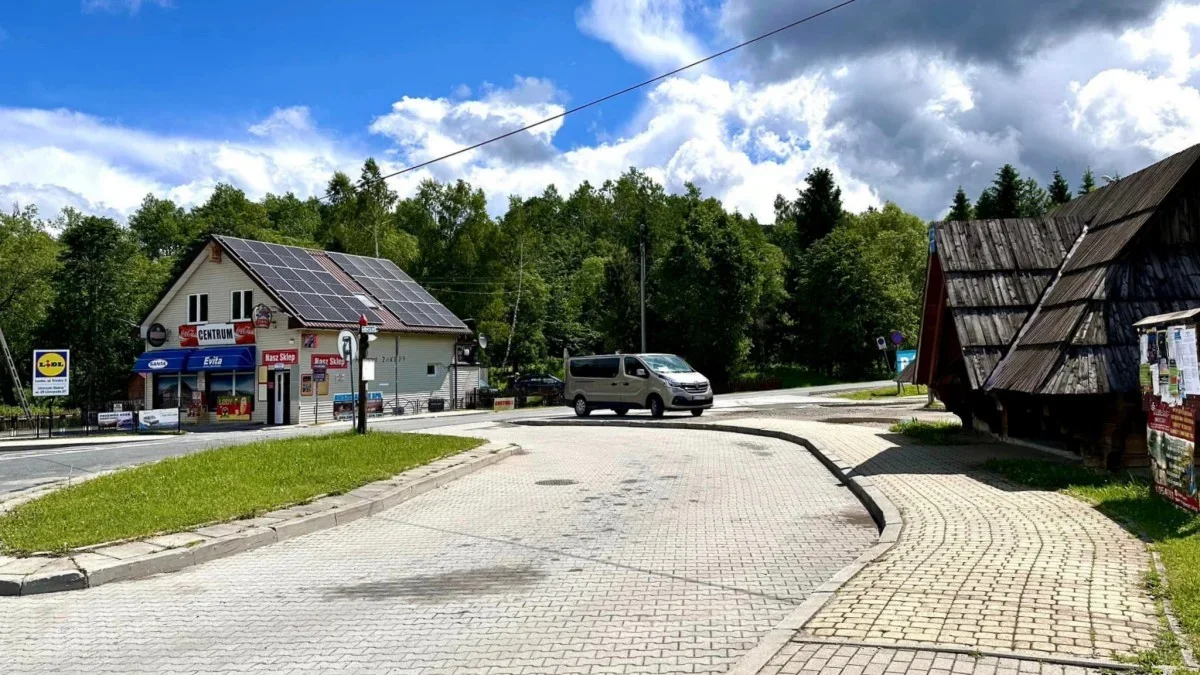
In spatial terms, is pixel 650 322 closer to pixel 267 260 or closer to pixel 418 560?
pixel 267 260

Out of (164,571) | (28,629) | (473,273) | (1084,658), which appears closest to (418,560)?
(164,571)

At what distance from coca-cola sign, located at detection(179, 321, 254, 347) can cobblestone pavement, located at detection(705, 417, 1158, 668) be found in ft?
113

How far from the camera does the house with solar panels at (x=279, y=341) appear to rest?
123 feet

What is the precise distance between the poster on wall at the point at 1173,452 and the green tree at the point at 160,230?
82243 millimetres

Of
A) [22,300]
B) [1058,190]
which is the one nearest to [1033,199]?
[1058,190]

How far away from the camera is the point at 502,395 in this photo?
157 ft

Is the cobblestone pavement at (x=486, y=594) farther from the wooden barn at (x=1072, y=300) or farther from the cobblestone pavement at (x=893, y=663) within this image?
the wooden barn at (x=1072, y=300)

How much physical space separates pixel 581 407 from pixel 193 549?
75.2 feet

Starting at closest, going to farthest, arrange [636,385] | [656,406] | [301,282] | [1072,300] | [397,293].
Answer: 1. [1072,300]
2. [656,406]
3. [636,385]
4. [301,282]
5. [397,293]

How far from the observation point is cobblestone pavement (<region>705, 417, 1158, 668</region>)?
4945mm

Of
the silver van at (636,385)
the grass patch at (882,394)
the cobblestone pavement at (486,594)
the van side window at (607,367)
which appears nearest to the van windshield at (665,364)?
the silver van at (636,385)

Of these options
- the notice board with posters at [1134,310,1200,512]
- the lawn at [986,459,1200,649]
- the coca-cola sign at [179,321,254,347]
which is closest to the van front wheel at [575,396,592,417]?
the coca-cola sign at [179,321,254,347]

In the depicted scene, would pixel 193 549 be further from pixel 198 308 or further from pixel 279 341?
pixel 198 308

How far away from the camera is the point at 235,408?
38.3 m
